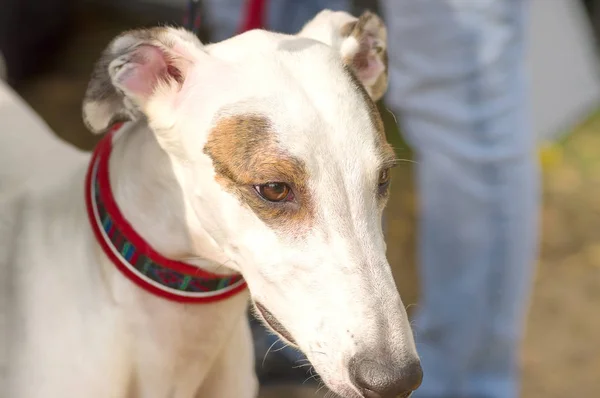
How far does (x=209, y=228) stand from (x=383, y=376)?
42 centimetres

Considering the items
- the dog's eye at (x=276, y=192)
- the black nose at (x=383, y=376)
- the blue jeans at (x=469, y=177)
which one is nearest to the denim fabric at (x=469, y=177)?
the blue jeans at (x=469, y=177)

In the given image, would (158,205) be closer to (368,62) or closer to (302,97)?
(302,97)

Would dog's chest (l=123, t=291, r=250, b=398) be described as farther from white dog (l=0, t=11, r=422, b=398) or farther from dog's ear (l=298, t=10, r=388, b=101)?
dog's ear (l=298, t=10, r=388, b=101)

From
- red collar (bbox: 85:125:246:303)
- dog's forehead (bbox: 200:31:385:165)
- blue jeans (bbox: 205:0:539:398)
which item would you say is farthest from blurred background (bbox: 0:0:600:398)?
dog's forehead (bbox: 200:31:385:165)

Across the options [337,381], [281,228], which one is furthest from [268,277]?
[337,381]

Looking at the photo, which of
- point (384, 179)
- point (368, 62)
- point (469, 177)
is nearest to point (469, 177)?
point (469, 177)

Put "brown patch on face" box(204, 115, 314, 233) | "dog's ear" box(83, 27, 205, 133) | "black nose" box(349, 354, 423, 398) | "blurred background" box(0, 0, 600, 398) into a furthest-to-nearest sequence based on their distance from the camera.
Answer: "blurred background" box(0, 0, 600, 398) → "dog's ear" box(83, 27, 205, 133) → "brown patch on face" box(204, 115, 314, 233) → "black nose" box(349, 354, 423, 398)

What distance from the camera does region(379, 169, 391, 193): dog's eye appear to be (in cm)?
151

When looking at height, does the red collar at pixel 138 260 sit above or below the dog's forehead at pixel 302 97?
below

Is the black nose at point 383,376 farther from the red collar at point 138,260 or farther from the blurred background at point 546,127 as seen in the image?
the blurred background at point 546,127

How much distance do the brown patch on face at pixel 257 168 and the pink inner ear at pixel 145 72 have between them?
0.18 metres

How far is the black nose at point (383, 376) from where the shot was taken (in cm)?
134

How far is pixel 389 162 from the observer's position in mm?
1510

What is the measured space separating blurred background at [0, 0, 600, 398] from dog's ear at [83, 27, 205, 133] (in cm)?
183
